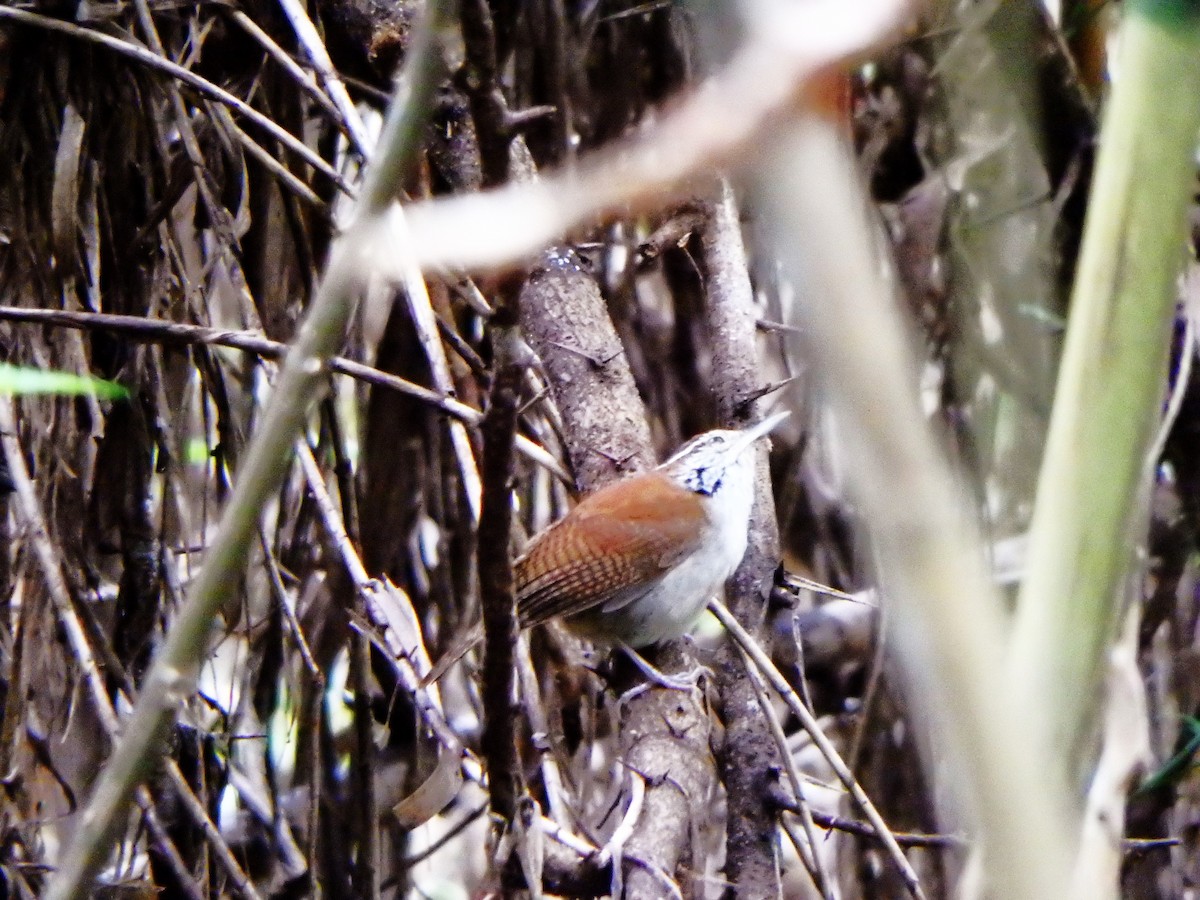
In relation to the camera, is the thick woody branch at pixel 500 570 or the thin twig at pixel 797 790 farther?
the thin twig at pixel 797 790

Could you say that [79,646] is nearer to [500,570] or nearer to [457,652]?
[457,652]

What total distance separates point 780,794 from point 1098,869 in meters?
1.14

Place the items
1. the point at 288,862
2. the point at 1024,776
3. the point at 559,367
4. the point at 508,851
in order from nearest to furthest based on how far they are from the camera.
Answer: the point at 1024,776
the point at 508,851
the point at 288,862
the point at 559,367

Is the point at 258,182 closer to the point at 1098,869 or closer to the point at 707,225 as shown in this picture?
the point at 707,225

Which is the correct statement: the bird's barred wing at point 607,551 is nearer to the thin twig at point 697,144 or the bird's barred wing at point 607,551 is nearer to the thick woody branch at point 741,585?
the thick woody branch at point 741,585

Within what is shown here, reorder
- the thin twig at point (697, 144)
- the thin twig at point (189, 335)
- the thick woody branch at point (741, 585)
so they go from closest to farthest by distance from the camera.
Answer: the thin twig at point (697, 144) → the thin twig at point (189, 335) → the thick woody branch at point (741, 585)

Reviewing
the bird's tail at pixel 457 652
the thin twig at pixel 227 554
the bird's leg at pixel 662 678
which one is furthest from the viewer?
the bird's leg at pixel 662 678

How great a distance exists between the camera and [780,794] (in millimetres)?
2041

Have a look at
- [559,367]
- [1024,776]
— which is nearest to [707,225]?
[559,367]

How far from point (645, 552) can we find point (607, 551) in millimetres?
126

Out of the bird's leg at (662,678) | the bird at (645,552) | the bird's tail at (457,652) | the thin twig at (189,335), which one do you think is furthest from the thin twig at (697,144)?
the bird at (645,552)

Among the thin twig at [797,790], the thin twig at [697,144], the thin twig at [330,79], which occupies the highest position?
the thin twig at [330,79]

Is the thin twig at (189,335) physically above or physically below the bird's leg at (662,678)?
above

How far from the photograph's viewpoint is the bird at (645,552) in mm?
2672
